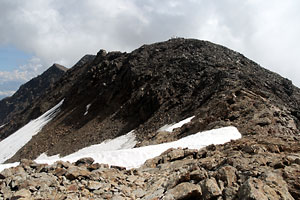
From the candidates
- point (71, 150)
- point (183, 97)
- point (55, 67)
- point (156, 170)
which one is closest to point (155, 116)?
point (183, 97)

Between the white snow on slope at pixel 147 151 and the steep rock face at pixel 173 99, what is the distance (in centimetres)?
142

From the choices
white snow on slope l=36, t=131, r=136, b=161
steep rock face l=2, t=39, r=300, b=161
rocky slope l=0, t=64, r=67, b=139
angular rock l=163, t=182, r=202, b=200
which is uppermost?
rocky slope l=0, t=64, r=67, b=139

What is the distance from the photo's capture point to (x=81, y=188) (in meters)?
8.05

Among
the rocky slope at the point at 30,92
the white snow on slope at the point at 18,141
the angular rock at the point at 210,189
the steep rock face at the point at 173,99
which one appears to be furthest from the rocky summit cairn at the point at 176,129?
the rocky slope at the point at 30,92

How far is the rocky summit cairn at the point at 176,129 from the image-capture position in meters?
7.43

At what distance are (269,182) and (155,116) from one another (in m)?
21.9

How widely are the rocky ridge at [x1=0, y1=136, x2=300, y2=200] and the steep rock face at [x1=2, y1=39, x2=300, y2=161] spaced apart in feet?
25.2

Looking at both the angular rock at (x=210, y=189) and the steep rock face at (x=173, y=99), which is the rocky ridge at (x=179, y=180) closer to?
the angular rock at (x=210, y=189)

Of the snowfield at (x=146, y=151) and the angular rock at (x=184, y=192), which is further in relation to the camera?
the snowfield at (x=146, y=151)

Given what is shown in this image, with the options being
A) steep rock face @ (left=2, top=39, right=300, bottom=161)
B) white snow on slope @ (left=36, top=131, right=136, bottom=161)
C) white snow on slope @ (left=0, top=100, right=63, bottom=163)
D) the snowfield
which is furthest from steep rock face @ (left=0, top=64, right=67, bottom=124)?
the snowfield

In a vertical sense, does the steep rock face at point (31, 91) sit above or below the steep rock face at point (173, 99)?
above

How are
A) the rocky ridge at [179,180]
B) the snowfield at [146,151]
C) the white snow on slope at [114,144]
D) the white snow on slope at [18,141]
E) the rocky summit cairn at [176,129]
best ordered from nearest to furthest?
the rocky ridge at [179,180], the rocky summit cairn at [176,129], the snowfield at [146,151], the white snow on slope at [114,144], the white snow on slope at [18,141]

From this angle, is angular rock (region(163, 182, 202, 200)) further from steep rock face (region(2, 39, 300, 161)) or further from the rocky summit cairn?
steep rock face (region(2, 39, 300, 161))

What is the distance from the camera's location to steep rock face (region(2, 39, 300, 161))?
1875 centimetres
